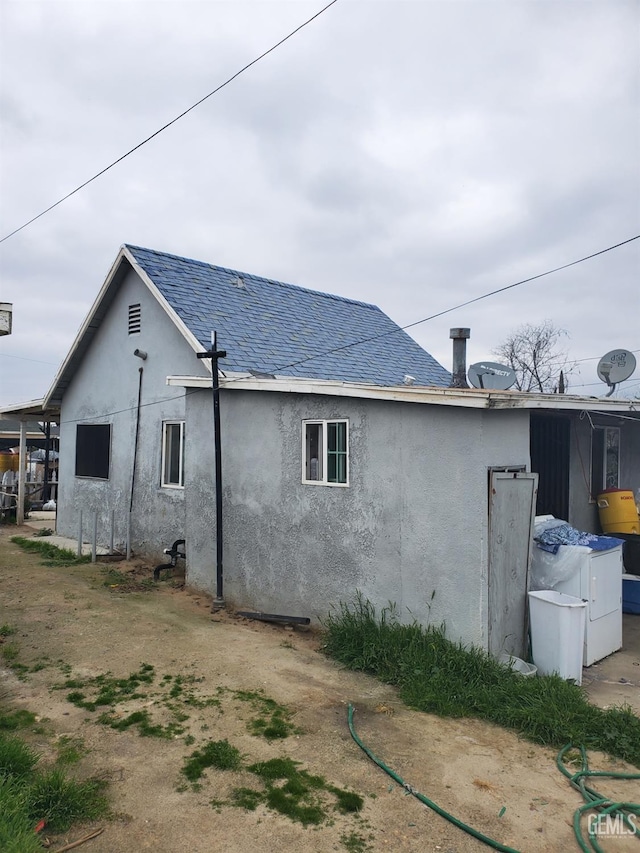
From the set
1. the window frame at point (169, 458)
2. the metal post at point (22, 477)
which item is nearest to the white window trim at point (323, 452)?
the window frame at point (169, 458)

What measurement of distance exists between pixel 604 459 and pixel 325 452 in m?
5.42

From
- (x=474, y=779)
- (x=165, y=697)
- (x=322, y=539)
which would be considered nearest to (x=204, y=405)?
(x=322, y=539)

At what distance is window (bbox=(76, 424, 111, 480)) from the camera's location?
1321 centimetres

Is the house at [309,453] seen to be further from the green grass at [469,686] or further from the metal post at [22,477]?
the metal post at [22,477]

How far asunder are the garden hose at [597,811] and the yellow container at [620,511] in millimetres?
5797

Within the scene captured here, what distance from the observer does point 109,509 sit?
12.9 meters

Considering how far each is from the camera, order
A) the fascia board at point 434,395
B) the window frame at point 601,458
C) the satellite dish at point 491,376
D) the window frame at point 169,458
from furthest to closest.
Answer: the window frame at point 169,458, the window frame at point 601,458, the satellite dish at point 491,376, the fascia board at point 434,395

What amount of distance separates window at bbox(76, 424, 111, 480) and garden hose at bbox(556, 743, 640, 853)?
10847 millimetres

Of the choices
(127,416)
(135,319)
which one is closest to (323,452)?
(127,416)

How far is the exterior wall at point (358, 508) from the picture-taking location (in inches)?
244

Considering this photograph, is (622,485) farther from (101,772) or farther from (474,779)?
(101,772)

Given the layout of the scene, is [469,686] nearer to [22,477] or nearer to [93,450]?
[93,450]

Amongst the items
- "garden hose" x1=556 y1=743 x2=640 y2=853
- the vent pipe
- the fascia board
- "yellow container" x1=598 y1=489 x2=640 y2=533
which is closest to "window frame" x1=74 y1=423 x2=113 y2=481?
the fascia board

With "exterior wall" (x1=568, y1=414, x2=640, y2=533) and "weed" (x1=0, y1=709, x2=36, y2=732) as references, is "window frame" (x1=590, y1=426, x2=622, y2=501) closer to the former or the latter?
"exterior wall" (x1=568, y1=414, x2=640, y2=533)
